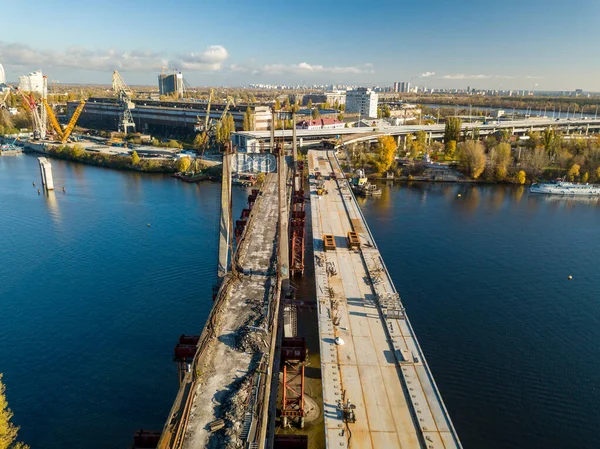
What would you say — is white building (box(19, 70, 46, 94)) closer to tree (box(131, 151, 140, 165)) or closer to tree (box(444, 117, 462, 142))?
tree (box(131, 151, 140, 165))

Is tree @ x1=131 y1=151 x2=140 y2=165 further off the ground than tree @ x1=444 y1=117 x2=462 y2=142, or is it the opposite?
tree @ x1=444 y1=117 x2=462 y2=142

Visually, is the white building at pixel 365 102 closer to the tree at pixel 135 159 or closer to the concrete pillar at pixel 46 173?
the tree at pixel 135 159

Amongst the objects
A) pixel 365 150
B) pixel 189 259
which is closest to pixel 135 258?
pixel 189 259

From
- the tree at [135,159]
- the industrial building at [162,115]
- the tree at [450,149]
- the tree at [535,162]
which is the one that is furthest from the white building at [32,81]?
the tree at [535,162]

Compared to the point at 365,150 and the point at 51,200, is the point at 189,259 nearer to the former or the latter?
the point at 51,200

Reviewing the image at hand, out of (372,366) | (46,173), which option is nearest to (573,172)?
(372,366)

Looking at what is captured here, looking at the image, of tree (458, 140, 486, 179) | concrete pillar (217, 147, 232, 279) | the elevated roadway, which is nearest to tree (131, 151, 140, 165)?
→ the elevated roadway
